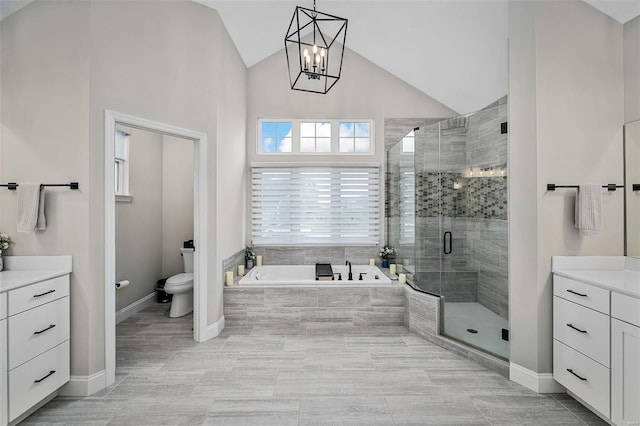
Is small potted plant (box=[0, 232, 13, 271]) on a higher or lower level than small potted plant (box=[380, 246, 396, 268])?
higher

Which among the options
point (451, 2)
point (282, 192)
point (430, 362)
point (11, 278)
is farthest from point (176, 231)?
point (451, 2)

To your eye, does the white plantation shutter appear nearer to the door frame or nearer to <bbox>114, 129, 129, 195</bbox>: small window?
the door frame

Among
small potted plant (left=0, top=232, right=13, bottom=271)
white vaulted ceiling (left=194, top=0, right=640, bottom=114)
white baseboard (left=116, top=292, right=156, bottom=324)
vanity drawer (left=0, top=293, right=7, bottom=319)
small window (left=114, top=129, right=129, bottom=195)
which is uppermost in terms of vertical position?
white vaulted ceiling (left=194, top=0, right=640, bottom=114)

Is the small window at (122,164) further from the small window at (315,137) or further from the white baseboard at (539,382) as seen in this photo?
the white baseboard at (539,382)

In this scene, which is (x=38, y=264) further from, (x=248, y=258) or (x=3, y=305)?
(x=248, y=258)

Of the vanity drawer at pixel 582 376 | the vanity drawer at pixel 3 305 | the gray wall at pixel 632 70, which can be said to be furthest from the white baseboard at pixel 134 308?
the gray wall at pixel 632 70

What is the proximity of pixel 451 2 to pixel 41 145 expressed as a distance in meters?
3.70

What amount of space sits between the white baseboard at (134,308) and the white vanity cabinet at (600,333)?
413 centimetres

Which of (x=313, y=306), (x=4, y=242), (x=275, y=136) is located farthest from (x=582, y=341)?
(x=4, y=242)

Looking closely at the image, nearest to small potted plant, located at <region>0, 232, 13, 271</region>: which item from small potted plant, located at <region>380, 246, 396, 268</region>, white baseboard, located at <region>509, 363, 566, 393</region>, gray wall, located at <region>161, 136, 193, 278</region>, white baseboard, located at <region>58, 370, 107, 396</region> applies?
white baseboard, located at <region>58, 370, 107, 396</region>

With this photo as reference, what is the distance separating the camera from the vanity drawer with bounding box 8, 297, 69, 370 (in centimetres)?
170

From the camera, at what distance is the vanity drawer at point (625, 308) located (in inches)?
61.3

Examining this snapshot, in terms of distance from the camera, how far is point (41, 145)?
6.82 ft

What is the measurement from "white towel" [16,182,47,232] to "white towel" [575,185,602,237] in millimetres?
3763
